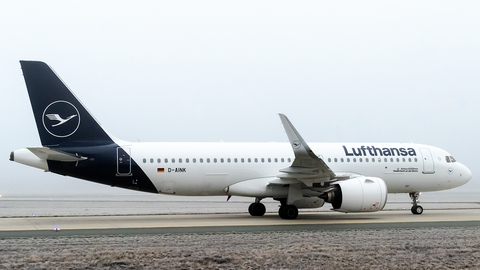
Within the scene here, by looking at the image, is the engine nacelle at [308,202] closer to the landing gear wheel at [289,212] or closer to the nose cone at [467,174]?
the landing gear wheel at [289,212]

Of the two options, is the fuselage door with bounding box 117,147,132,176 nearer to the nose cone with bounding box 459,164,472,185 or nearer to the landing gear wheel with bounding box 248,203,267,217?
the landing gear wheel with bounding box 248,203,267,217

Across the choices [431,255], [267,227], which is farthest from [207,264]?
[267,227]

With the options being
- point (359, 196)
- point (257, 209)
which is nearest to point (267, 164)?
point (257, 209)

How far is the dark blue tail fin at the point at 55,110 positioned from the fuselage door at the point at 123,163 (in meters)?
0.78

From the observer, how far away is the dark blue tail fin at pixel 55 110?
1664 cm

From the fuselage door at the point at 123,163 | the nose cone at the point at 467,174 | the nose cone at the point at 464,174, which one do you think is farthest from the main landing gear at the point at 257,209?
the nose cone at the point at 467,174

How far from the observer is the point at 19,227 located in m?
14.1

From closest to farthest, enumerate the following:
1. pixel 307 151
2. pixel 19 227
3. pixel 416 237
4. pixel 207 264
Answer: pixel 207 264 → pixel 416 237 → pixel 19 227 → pixel 307 151

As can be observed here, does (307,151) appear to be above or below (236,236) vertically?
above

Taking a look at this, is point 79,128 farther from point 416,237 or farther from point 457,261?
point 457,261

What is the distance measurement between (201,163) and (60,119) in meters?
5.03

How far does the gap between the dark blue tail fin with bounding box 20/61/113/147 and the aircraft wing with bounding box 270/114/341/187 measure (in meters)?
6.43

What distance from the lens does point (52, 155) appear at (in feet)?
53.2

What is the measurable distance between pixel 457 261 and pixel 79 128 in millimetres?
12652
